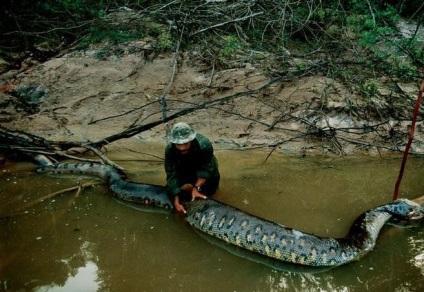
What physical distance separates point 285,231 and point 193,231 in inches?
43.3

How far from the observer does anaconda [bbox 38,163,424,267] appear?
389cm

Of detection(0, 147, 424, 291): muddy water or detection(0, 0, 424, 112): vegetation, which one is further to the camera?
detection(0, 0, 424, 112): vegetation

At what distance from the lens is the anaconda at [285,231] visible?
12.8ft

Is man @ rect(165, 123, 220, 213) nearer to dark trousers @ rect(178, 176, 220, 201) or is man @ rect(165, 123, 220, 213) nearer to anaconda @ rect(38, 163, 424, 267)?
dark trousers @ rect(178, 176, 220, 201)

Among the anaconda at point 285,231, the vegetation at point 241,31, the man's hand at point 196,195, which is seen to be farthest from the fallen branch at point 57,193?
the vegetation at point 241,31

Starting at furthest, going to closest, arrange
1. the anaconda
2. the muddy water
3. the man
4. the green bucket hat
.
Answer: the man < the green bucket hat < the anaconda < the muddy water

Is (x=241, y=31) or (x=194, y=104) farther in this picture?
(x=241, y=31)

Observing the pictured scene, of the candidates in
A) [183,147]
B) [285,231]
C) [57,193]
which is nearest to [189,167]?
[183,147]

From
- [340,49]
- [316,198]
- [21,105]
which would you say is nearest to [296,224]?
[316,198]

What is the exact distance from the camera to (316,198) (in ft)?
16.7

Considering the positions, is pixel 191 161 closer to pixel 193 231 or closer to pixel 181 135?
pixel 181 135

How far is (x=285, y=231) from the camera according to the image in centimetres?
409

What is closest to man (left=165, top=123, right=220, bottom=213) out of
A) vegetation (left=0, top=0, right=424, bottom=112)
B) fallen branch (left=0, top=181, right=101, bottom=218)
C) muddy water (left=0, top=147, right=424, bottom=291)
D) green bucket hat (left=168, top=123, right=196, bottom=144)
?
green bucket hat (left=168, top=123, right=196, bottom=144)

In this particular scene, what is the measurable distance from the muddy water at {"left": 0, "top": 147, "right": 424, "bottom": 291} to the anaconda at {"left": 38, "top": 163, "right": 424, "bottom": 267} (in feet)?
0.39
